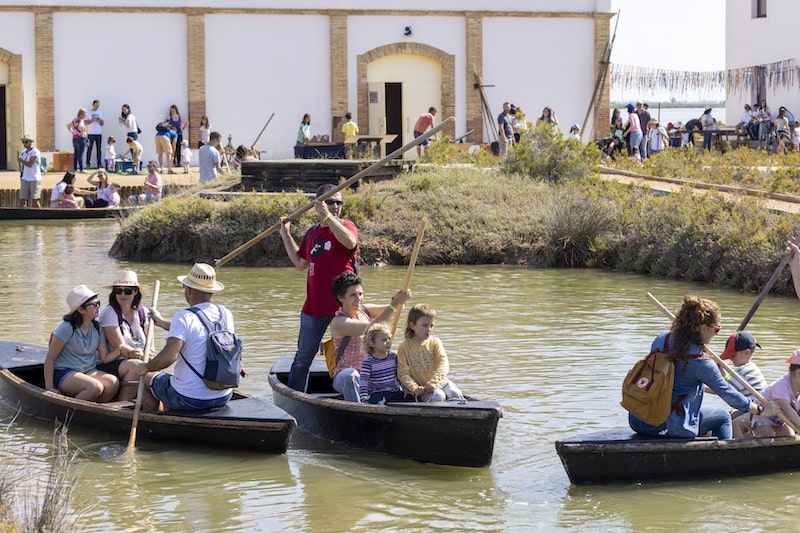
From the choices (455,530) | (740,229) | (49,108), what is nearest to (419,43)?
(49,108)

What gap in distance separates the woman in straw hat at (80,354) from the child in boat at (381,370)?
2.08 metres

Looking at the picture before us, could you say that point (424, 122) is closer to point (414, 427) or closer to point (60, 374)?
point (60, 374)

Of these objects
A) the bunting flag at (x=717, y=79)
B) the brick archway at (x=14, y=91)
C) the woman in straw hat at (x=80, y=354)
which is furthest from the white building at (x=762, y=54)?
the woman in straw hat at (x=80, y=354)

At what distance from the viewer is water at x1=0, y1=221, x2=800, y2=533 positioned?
7805 millimetres

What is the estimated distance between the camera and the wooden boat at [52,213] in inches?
1049

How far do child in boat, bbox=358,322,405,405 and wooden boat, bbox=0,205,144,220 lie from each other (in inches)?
722

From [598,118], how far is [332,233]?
93.8 ft

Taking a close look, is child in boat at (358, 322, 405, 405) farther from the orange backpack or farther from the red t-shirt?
the orange backpack

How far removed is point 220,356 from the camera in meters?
8.86

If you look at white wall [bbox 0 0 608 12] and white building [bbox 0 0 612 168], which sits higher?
white wall [bbox 0 0 608 12]

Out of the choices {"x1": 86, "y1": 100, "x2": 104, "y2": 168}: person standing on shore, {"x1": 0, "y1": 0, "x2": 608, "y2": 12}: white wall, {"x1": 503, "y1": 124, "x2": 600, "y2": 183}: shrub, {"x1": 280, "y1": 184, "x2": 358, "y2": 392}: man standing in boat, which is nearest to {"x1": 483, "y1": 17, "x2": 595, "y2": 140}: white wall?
{"x1": 0, "y1": 0, "x2": 608, "y2": 12}: white wall

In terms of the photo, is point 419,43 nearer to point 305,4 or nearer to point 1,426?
point 305,4

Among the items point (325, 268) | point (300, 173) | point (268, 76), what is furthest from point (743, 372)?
point (268, 76)

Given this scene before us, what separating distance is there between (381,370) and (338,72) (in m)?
27.2
